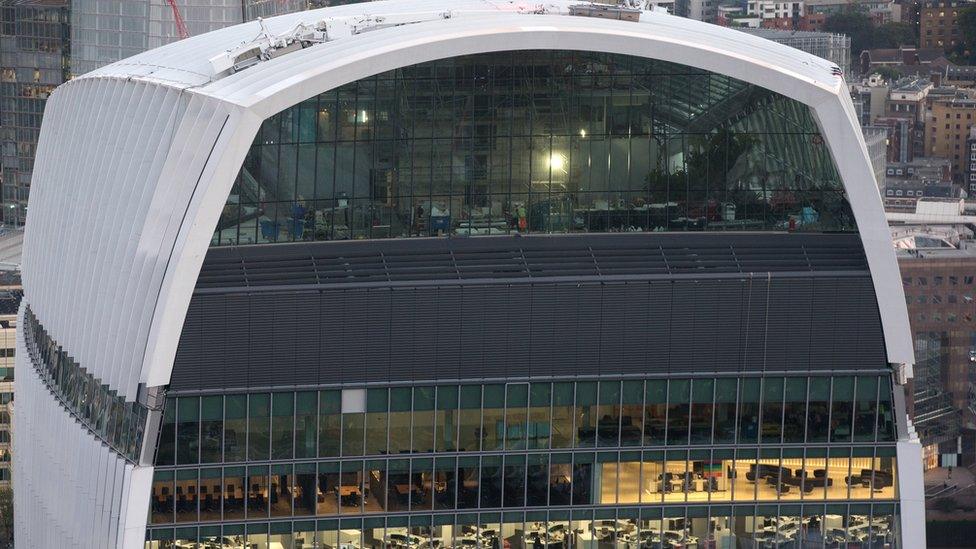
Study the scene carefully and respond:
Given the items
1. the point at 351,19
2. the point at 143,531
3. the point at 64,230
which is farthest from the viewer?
the point at 64,230

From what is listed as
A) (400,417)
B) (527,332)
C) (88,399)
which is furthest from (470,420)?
(88,399)

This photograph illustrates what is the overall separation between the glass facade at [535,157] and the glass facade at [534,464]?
21.1 ft

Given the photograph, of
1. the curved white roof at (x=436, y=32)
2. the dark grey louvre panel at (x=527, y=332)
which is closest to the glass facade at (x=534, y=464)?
the dark grey louvre panel at (x=527, y=332)

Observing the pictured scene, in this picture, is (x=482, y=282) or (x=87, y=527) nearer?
(x=482, y=282)

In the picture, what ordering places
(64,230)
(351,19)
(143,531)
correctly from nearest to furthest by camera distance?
(143,531)
(351,19)
(64,230)

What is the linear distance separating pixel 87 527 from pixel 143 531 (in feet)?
27.2

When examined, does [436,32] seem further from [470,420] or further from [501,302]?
[470,420]

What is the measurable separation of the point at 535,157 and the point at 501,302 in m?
6.50

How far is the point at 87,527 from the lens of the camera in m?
94.8

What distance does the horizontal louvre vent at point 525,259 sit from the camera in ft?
289

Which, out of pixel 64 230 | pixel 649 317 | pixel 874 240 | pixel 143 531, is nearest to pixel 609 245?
pixel 649 317

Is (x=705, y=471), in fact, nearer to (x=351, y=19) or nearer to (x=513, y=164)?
(x=513, y=164)

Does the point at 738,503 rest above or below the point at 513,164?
below

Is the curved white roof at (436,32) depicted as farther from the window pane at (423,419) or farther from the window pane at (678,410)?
the window pane at (423,419)
